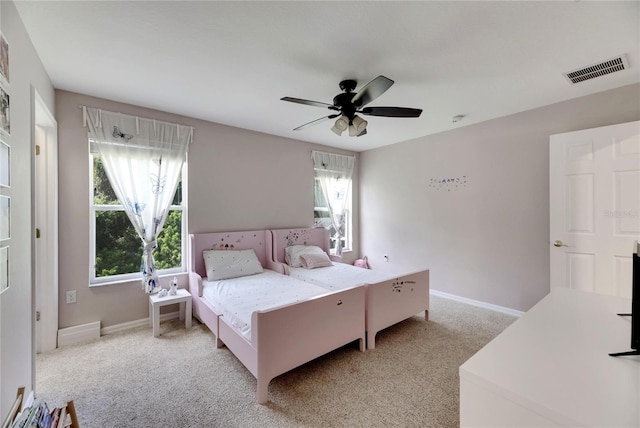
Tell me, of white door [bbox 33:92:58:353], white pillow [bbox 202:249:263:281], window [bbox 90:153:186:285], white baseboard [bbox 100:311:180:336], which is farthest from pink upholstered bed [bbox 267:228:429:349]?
white door [bbox 33:92:58:353]

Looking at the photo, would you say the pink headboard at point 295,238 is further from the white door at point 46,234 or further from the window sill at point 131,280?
the white door at point 46,234

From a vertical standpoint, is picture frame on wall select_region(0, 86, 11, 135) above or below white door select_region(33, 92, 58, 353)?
above

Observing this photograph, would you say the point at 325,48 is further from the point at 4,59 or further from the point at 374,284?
the point at 374,284

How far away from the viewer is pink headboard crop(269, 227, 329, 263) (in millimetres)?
3881

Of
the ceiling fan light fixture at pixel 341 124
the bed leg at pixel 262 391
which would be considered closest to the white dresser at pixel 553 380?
the bed leg at pixel 262 391

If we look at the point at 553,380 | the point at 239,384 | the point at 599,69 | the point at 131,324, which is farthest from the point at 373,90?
the point at 131,324

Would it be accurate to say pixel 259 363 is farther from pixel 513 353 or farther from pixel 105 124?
pixel 105 124

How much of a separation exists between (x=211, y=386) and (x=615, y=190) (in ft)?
12.5

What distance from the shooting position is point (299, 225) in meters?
4.30

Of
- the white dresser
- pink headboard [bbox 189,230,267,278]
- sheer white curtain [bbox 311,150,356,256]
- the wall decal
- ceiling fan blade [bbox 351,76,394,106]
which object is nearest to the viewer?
the white dresser

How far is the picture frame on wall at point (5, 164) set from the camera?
1336mm

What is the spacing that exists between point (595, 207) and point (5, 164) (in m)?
4.39

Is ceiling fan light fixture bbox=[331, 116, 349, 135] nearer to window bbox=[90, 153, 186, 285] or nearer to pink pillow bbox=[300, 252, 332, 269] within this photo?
pink pillow bbox=[300, 252, 332, 269]

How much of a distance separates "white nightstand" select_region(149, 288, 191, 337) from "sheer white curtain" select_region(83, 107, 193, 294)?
0.20 meters
